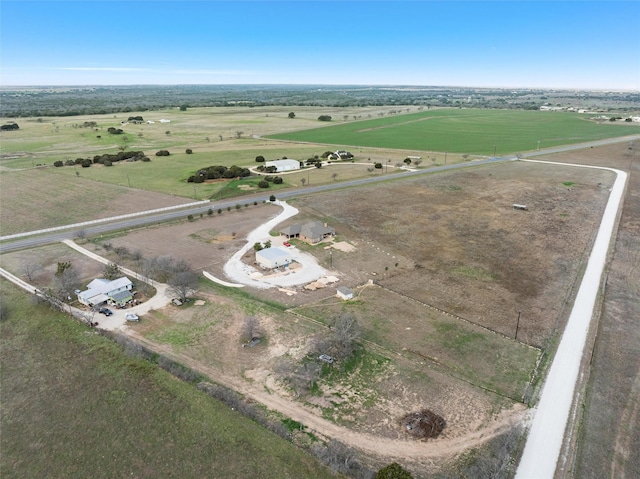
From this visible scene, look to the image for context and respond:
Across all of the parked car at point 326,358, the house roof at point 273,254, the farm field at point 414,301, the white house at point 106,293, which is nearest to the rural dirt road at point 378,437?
the farm field at point 414,301

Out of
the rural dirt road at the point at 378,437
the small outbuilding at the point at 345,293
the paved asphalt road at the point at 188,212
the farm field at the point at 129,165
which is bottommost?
A: the rural dirt road at the point at 378,437

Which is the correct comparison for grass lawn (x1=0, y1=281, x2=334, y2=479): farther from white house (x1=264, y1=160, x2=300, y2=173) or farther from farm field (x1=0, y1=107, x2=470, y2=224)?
white house (x1=264, y1=160, x2=300, y2=173)

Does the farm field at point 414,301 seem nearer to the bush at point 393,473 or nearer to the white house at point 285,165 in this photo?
the bush at point 393,473

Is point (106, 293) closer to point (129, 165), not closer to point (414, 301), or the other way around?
point (414, 301)

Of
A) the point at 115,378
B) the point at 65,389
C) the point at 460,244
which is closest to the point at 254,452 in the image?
the point at 115,378

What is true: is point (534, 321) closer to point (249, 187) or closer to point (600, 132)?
point (249, 187)

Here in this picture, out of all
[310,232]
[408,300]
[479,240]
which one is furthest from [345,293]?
[479,240]
